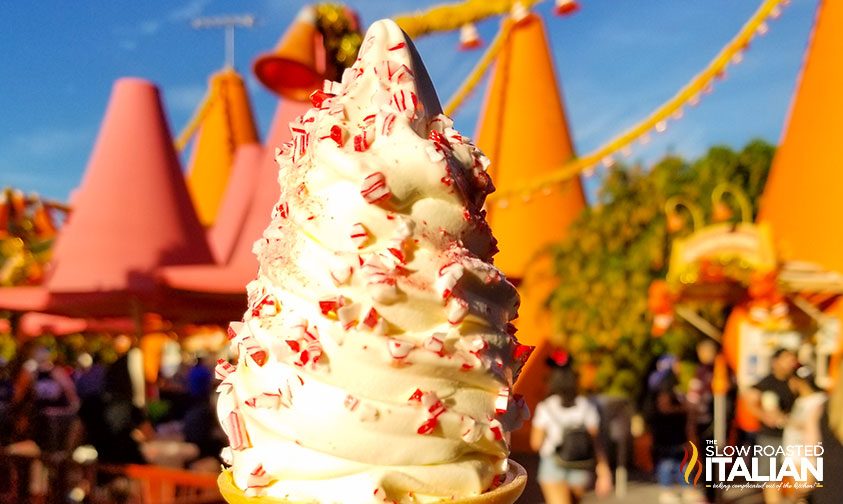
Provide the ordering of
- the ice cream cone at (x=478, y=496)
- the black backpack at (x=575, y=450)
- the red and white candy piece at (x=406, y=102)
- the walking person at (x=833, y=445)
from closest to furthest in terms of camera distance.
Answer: the ice cream cone at (x=478, y=496) → the red and white candy piece at (x=406, y=102) → the walking person at (x=833, y=445) → the black backpack at (x=575, y=450)

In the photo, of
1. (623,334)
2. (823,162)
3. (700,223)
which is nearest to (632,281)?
(623,334)

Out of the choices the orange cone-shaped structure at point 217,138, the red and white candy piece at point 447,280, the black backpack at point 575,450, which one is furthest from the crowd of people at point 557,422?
the orange cone-shaped structure at point 217,138

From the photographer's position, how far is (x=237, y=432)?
178 cm

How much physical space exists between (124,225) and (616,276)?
591 centimetres

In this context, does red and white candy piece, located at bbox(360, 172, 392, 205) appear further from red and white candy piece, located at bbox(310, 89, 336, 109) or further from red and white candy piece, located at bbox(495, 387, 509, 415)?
red and white candy piece, located at bbox(495, 387, 509, 415)

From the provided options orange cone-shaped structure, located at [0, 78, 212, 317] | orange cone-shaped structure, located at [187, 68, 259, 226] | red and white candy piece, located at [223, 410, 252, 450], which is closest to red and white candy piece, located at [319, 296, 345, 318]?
red and white candy piece, located at [223, 410, 252, 450]

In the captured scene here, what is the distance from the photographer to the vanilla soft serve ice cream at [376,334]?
1.67 metres

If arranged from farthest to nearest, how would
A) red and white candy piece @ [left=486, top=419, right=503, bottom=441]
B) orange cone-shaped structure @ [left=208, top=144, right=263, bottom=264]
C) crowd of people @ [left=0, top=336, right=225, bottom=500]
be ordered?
orange cone-shaped structure @ [left=208, top=144, right=263, bottom=264]
crowd of people @ [left=0, top=336, right=225, bottom=500]
red and white candy piece @ [left=486, top=419, right=503, bottom=441]

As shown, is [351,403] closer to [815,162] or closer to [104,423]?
[104,423]

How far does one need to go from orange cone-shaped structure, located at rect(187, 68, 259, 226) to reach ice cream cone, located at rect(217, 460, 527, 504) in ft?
44.7

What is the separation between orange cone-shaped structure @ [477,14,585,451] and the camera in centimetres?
998

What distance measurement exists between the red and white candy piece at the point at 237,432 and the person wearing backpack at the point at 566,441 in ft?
12.8

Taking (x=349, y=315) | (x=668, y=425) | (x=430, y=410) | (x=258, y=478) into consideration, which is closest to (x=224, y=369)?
(x=258, y=478)

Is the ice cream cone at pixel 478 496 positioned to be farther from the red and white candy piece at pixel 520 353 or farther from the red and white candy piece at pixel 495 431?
the red and white candy piece at pixel 520 353
